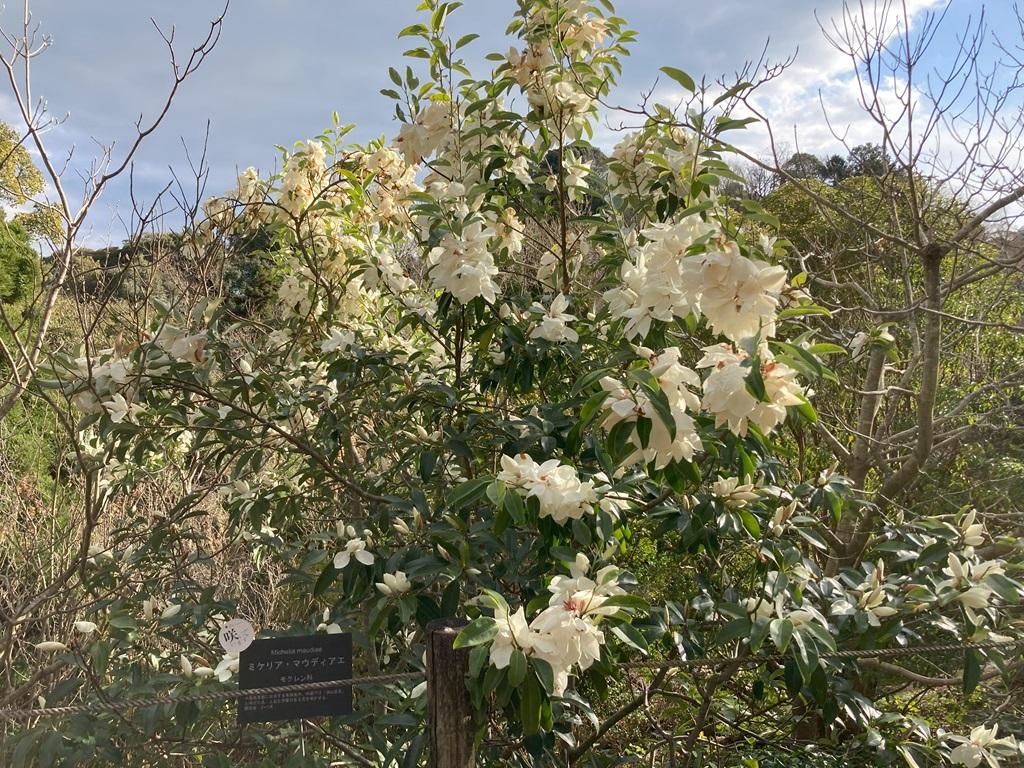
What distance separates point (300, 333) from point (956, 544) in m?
2.07

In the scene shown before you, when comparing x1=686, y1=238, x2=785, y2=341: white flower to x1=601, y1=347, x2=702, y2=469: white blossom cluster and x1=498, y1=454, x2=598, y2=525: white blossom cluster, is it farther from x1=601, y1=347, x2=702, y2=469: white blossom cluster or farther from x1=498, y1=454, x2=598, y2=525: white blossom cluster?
x1=498, y1=454, x2=598, y2=525: white blossom cluster

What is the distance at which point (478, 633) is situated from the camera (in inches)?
41.1

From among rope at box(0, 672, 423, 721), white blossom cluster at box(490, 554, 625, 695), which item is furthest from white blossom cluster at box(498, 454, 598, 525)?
rope at box(0, 672, 423, 721)

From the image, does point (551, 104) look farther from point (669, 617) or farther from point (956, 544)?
point (956, 544)

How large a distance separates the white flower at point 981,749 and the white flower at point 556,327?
1176mm

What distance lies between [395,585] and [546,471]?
41 cm

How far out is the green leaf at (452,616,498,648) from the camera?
3.35 ft

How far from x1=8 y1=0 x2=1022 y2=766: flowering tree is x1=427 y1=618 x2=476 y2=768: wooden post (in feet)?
0.25

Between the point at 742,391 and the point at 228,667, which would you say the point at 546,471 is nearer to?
the point at 742,391

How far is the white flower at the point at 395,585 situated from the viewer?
4.53ft

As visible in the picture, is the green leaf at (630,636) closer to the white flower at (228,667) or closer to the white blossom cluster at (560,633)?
the white blossom cluster at (560,633)

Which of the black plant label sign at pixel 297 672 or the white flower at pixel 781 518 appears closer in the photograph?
the black plant label sign at pixel 297 672

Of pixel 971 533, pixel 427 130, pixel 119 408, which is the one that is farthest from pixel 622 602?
pixel 427 130

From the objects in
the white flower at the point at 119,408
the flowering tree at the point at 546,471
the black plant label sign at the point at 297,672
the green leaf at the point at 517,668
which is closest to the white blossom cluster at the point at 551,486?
the flowering tree at the point at 546,471
